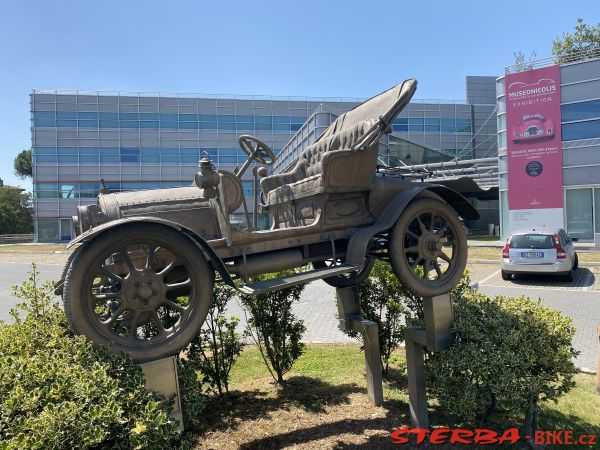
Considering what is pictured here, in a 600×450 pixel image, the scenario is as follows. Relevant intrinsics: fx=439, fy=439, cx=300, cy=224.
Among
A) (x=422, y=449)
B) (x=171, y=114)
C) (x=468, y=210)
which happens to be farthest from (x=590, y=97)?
(x=171, y=114)

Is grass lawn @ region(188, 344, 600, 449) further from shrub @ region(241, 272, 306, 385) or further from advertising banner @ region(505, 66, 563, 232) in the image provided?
advertising banner @ region(505, 66, 563, 232)

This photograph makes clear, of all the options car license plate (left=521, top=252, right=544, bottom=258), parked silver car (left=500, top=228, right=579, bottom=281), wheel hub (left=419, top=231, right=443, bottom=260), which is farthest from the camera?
car license plate (left=521, top=252, right=544, bottom=258)

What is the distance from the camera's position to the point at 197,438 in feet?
13.9

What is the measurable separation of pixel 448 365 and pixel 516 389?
57cm

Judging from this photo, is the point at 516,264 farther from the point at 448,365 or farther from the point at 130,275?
the point at 130,275

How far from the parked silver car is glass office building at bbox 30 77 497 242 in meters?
28.5

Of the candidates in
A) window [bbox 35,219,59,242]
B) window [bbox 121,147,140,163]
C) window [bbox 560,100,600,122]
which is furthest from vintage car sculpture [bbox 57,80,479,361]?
window [bbox 35,219,59,242]

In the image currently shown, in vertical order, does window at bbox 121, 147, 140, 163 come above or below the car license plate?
above

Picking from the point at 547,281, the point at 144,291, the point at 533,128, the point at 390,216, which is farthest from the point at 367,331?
the point at 533,128

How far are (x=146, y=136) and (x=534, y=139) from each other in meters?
33.5

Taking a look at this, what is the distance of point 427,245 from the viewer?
4023 mm

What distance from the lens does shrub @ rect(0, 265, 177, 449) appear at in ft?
7.38

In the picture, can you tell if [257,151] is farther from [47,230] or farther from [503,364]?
[47,230]

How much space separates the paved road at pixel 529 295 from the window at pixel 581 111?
27.7ft
